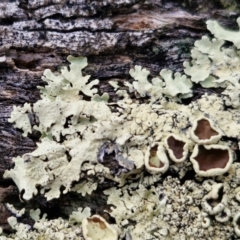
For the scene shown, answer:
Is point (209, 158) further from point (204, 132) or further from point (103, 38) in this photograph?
point (103, 38)

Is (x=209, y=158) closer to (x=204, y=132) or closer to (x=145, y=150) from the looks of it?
(x=204, y=132)

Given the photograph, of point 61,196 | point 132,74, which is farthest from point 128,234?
point 132,74

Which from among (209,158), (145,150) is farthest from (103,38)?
(209,158)

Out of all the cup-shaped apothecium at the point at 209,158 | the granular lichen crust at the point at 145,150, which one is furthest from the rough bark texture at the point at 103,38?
the cup-shaped apothecium at the point at 209,158

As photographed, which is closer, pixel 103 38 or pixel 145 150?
pixel 145 150

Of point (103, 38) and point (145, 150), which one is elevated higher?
point (103, 38)

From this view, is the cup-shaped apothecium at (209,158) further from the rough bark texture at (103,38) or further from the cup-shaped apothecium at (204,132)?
the rough bark texture at (103,38)
